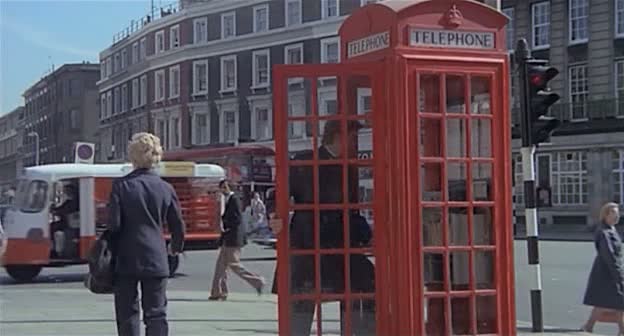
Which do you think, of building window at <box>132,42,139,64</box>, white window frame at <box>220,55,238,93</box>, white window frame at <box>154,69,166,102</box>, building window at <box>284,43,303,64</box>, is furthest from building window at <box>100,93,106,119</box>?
building window at <box>284,43,303,64</box>

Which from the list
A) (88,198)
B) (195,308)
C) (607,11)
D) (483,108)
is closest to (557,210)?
(607,11)

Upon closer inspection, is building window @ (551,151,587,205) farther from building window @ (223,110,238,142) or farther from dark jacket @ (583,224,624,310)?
dark jacket @ (583,224,624,310)

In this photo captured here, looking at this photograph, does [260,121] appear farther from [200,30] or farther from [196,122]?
[200,30]

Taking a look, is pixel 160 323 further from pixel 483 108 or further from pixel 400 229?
pixel 483 108

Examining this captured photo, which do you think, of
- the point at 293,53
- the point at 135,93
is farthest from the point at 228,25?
the point at 135,93

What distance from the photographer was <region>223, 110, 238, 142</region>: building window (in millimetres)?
64000

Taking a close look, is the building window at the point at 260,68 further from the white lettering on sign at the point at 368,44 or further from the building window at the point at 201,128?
the white lettering on sign at the point at 368,44

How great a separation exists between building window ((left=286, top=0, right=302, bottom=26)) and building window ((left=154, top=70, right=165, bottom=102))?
496 inches

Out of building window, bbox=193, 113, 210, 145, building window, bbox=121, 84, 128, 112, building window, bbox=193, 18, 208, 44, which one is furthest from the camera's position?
building window, bbox=121, 84, 128, 112

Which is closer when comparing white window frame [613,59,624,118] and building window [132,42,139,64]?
white window frame [613,59,624,118]

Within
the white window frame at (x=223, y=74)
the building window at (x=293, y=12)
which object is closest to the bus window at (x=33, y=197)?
the building window at (x=293, y=12)

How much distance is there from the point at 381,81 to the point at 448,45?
598 mm

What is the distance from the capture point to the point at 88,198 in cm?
1934

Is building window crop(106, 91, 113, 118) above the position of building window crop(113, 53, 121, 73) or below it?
below
